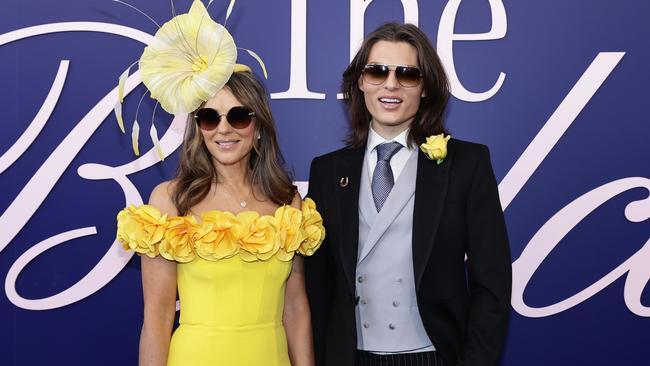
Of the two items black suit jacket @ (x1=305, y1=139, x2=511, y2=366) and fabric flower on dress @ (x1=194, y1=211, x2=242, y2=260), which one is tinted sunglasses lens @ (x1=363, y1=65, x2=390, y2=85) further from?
fabric flower on dress @ (x1=194, y1=211, x2=242, y2=260)

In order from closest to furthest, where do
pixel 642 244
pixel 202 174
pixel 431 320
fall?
pixel 431 320
pixel 202 174
pixel 642 244

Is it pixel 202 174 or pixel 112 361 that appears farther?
pixel 112 361

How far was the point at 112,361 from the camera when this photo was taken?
3508 mm

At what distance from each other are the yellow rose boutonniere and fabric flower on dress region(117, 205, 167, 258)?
0.78 meters

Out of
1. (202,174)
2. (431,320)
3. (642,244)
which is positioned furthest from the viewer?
(642,244)

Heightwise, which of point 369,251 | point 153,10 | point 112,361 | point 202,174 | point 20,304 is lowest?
point 112,361

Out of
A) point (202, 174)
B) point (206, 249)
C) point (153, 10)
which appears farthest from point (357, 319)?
point (153, 10)

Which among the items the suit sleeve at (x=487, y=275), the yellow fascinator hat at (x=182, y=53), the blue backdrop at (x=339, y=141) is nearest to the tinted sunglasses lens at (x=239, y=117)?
the yellow fascinator hat at (x=182, y=53)

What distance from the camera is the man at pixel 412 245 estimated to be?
2225mm

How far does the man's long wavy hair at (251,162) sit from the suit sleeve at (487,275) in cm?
59

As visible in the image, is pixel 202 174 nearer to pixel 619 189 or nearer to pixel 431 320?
pixel 431 320

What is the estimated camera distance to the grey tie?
2.32 m

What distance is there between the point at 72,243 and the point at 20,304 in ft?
1.14

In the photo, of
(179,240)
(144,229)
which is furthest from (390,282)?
(144,229)
